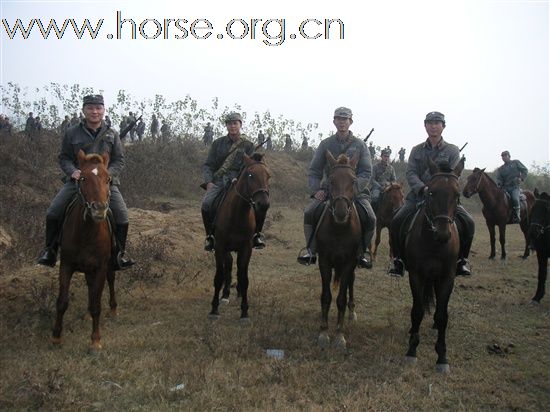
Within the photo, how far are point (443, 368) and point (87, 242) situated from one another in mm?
4895

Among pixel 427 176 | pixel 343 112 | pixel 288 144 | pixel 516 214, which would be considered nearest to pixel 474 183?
pixel 516 214

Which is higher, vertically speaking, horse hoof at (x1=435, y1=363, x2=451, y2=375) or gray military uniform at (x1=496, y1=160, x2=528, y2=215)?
gray military uniform at (x1=496, y1=160, x2=528, y2=215)

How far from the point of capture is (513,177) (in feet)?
52.6

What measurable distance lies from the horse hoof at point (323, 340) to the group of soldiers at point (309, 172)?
120 centimetres

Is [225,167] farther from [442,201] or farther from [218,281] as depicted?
[442,201]

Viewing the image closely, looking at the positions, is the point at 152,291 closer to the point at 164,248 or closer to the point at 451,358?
the point at 164,248

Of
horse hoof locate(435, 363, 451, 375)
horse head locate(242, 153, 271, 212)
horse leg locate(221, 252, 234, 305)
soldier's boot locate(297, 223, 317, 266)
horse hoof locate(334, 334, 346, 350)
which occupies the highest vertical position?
horse head locate(242, 153, 271, 212)

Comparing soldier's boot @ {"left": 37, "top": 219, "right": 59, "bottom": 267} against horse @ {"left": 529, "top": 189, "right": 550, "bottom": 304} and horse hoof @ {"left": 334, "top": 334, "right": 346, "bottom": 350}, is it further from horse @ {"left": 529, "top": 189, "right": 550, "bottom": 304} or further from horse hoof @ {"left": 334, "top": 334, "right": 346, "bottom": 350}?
horse @ {"left": 529, "top": 189, "right": 550, "bottom": 304}

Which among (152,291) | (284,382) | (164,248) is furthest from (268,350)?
(164,248)

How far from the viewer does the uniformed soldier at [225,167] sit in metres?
8.52

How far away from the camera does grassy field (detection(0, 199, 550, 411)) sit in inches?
194

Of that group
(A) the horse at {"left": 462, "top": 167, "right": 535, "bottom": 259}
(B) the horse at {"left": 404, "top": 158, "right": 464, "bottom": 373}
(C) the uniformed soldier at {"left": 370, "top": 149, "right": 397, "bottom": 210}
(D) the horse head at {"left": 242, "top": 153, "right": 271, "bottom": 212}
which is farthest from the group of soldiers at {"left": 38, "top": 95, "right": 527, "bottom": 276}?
(A) the horse at {"left": 462, "top": 167, "right": 535, "bottom": 259}

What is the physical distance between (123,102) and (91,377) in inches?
1418

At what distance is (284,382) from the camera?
538 cm
